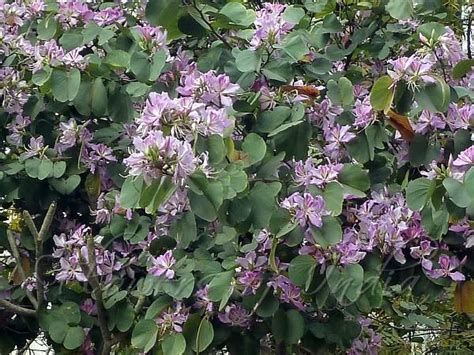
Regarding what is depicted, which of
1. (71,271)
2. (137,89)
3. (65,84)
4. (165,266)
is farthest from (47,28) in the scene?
(165,266)

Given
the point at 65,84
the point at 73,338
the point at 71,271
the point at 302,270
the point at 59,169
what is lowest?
the point at 73,338

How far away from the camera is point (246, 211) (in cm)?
138

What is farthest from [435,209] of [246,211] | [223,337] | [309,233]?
[223,337]

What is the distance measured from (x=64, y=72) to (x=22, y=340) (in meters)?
0.77

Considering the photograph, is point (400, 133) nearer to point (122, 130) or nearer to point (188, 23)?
point (188, 23)

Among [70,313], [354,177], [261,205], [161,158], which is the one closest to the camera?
[161,158]

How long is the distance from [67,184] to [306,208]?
2.42 ft

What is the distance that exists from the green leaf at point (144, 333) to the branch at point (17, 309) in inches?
13.6

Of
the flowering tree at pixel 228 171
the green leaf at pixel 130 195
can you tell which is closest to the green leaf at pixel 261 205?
the flowering tree at pixel 228 171

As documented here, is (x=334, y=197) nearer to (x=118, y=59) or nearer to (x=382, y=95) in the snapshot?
(x=382, y=95)

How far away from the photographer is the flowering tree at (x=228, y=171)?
4.62 feet

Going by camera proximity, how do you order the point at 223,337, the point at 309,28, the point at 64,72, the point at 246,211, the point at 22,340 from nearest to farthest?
the point at 246,211 < the point at 223,337 < the point at 64,72 < the point at 309,28 < the point at 22,340

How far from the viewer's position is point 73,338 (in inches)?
72.0

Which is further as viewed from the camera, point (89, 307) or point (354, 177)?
point (89, 307)
